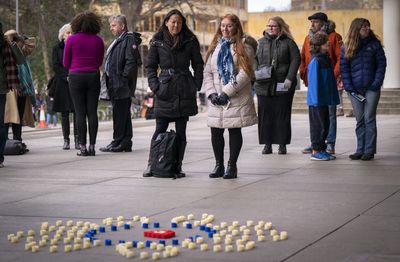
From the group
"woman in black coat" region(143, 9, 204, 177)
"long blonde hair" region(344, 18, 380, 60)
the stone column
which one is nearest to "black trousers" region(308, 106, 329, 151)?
"long blonde hair" region(344, 18, 380, 60)

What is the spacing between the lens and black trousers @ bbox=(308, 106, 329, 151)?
49.0ft

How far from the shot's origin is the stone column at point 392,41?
38.9 meters

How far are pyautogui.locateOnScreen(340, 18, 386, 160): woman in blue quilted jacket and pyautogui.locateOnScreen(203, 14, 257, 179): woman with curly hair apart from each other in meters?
2.73

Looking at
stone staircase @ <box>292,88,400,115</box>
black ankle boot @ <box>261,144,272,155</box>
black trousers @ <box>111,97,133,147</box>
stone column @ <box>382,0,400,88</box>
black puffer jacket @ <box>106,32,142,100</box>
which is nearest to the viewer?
black ankle boot @ <box>261,144,272,155</box>

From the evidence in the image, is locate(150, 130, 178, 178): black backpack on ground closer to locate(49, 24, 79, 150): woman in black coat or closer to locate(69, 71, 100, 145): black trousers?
locate(69, 71, 100, 145): black trousers

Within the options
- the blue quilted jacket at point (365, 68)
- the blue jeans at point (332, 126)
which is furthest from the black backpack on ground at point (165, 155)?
the blue jeans at point (332, 126)

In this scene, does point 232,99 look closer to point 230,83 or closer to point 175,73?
point 230,83

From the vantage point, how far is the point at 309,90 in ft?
49.3

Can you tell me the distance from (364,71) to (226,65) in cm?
310

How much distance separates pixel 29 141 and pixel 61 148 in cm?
237

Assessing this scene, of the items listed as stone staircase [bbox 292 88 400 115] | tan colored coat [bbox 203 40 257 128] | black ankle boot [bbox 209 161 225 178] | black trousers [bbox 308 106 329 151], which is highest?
tan colored coat [bbox 203 40 257 128]

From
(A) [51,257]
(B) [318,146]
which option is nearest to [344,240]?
(A) [51,257]

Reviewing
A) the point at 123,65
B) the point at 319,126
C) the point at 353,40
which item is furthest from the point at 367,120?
the point at 123,65

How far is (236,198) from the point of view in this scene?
1047 centimetres
